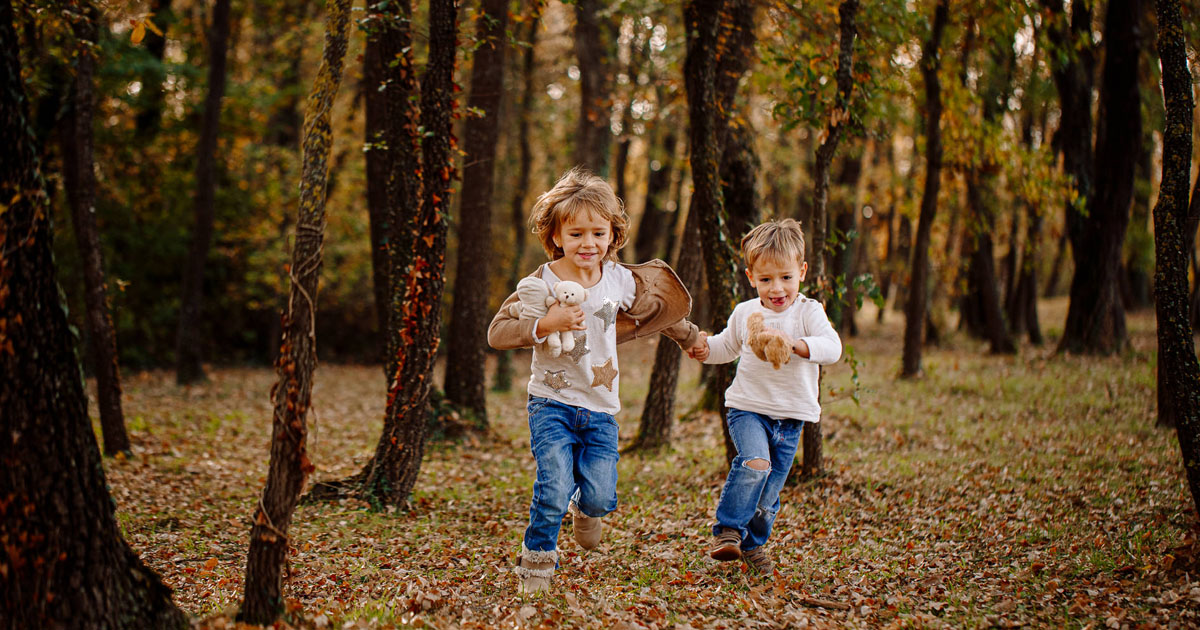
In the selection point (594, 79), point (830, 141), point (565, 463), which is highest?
point (594, 79)

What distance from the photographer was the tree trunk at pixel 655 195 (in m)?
22.9

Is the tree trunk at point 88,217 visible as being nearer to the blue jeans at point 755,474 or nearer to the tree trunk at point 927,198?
the blue jeans at point 755,474

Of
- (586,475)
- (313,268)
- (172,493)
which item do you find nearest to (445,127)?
(313,268)

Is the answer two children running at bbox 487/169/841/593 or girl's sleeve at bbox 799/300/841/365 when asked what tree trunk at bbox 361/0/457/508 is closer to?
two children running at bbox 487/169/841/593

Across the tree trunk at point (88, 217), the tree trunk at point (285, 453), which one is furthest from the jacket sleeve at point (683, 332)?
the tree trunk at point (88, 217)

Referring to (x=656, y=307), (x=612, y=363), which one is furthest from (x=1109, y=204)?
(x=612, y=363)

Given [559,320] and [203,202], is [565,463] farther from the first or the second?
[203,202]

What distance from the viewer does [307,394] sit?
3.54 m

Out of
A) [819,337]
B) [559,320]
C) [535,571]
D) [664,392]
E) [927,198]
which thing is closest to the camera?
[559,320]

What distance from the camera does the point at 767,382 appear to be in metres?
4.62

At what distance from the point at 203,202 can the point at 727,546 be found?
41.5ft

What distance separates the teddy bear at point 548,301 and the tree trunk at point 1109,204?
10966mm

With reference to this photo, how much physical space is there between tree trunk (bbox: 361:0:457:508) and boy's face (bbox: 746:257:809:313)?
2.44 meters

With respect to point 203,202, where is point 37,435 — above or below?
below
